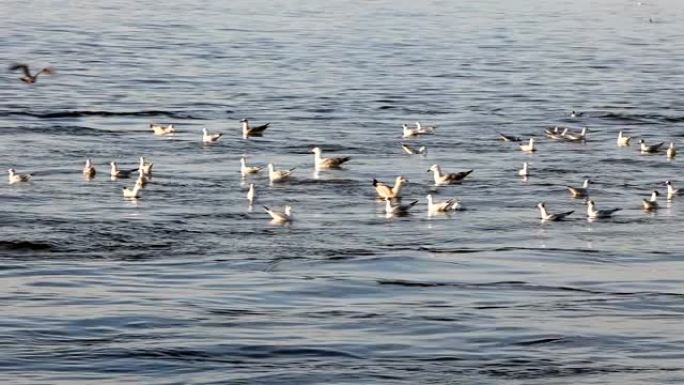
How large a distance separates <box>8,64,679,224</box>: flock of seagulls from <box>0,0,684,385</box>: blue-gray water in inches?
8.0

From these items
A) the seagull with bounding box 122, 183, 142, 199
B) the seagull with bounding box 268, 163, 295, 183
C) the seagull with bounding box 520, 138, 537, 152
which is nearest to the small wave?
the seagull with bounding box 520, 138, 537, 152

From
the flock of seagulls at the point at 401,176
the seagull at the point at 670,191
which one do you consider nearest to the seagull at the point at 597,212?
the flock of seagulls at the point at 401,176

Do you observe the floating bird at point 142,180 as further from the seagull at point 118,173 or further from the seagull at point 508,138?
the seagull at point 508,138

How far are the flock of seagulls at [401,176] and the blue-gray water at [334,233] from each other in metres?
0.20

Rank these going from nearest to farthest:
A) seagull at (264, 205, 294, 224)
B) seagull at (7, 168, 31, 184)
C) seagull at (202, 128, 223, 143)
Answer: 1. seagull at (264, 205, 294, 224)
2. seagull at (7, 168, 31, 184)
3. seagull at (202, 128, 223, 143)

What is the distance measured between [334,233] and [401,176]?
18.0ft

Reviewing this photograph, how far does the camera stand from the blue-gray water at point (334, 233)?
16.5 meters

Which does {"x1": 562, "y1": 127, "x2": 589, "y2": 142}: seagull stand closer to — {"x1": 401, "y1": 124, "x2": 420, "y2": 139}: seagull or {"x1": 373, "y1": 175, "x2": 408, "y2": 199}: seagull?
{"x1": 401, "y1": 124, "x2": 420, "y2": 139}: seagull

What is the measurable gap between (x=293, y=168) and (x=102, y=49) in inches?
877

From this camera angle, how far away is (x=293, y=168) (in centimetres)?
2859

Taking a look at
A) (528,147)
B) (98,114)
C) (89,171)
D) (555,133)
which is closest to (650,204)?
(528,147)

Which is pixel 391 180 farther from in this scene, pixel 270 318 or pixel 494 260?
pixel 270 318

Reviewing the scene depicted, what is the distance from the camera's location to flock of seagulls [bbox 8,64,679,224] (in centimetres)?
2441

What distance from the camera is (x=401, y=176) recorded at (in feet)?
91.8
